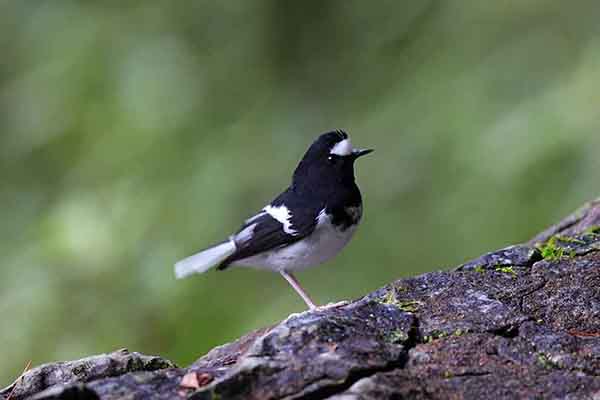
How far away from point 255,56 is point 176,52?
591 mm

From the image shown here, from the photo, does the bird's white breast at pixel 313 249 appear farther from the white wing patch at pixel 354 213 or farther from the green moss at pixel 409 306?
the green moss at pixel 409 306

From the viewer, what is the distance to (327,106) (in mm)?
6105

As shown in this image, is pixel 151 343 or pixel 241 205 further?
pixel 241 205

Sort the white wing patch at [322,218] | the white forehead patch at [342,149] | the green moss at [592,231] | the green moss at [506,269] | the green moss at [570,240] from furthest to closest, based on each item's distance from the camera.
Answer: the white forehead patch at [342,149], the white wing patch at [322,218], the green moss at [592,231], the green moss at [570,240], the green moss at [506,269]

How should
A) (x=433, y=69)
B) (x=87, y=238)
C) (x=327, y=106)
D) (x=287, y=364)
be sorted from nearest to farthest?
(x=287, y=364), (x=87, y=238), (x=433, y=69), (x=327, y=106)

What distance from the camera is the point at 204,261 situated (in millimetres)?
4328

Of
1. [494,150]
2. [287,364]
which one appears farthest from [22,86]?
[287,364]

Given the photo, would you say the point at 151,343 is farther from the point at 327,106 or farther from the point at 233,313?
the point at 327,106

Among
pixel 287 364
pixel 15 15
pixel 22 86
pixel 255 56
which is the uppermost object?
pixel 15 15

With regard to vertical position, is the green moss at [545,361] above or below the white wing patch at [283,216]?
below

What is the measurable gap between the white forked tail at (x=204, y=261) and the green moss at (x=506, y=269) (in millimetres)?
1838

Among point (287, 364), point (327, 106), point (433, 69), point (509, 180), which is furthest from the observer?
point (327, 106)

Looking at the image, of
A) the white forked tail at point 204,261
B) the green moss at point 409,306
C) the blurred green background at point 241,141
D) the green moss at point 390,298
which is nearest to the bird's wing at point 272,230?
the white forked tail at point 204,261

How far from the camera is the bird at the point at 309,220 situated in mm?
3885
